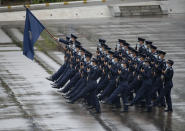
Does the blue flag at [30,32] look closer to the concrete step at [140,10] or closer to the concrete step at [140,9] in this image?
the concrete step at [140,9]

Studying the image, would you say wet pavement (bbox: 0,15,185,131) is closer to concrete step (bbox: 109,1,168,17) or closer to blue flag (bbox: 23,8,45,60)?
blue flag (bbox: 23,8,45,60)

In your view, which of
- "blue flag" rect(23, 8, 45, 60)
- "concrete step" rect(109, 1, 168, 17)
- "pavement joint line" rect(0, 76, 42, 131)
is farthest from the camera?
"concrete step" rect(109, 1, 168, 17)

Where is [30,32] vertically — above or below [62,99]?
above

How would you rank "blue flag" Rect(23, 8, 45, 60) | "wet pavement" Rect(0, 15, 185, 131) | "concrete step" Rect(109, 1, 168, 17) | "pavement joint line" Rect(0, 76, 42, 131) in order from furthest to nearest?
"concrete step" Rect(109, 1, 168, 17) → "blue flag" Rect(23, 8, 45, 60) → "wet pavement" Rect(0, 15, 185, 131) → "pavement joint line" Rect(0, 76, 42, 131)

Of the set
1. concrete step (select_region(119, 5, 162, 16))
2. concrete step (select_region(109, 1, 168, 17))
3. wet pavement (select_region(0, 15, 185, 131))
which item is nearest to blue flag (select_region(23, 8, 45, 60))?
wet pavement (select_region(0, 15, 185, 131))

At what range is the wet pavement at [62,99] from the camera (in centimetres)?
1538

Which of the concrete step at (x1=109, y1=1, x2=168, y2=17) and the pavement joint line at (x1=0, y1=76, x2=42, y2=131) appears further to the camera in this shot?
the concrete step at (x1=109, y1=1, x2=168, y2=17)

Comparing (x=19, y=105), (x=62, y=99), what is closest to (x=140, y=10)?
(x=62, y=99)

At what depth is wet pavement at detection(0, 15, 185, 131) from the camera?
606 inches

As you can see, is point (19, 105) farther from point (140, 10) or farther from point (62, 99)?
point (140, 10)

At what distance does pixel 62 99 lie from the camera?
18.0 metres

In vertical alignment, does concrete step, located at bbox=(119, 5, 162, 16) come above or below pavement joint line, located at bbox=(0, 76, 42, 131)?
above

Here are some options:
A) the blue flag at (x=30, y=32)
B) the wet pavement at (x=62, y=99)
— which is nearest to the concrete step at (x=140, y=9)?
the wet pavement at (x=62, y=99)

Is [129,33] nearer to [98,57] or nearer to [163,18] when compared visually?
[163,18]
